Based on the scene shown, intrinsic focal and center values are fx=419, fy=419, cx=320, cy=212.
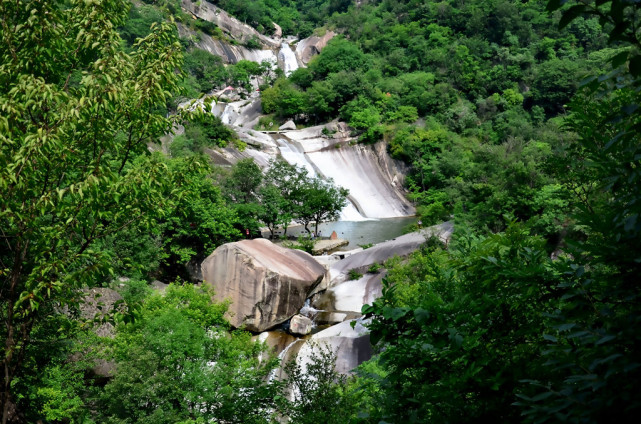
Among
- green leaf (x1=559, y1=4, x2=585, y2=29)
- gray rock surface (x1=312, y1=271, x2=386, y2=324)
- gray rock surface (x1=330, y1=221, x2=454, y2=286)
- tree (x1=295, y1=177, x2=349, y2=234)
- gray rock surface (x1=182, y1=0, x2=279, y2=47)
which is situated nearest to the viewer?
green leaf (x1=559, y1=4, x2=585, y2=29)

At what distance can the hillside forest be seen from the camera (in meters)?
1.98

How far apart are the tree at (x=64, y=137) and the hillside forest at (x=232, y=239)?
28 millimetres

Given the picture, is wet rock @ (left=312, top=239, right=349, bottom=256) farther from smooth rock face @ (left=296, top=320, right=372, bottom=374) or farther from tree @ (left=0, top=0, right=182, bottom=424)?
tree @ (left=0, top=0, right=182, bottom=424)

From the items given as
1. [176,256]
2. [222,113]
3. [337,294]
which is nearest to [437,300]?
[337,294]

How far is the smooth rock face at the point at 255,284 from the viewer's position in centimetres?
1627

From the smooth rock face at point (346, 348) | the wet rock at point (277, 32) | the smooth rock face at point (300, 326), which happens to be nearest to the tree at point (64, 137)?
the smooth rock face at point (346, 348)

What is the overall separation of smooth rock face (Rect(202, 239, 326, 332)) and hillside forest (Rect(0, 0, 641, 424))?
A: 127cm

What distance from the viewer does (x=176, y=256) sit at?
21.7 metres

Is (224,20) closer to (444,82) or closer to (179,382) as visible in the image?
(444,82)

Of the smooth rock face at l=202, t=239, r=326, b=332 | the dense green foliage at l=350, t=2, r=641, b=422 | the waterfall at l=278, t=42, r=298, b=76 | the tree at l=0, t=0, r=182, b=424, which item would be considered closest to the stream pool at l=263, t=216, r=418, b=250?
the smooth rock face at l=202, t=239, r=326, b=332

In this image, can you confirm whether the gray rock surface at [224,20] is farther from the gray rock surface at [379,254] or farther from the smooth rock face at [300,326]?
the smooth rock face at [300,326]

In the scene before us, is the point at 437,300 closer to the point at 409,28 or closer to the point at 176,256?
the point at 176,256

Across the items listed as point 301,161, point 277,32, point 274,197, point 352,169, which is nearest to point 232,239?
point 274,197

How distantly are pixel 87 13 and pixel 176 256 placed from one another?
18.4 m
